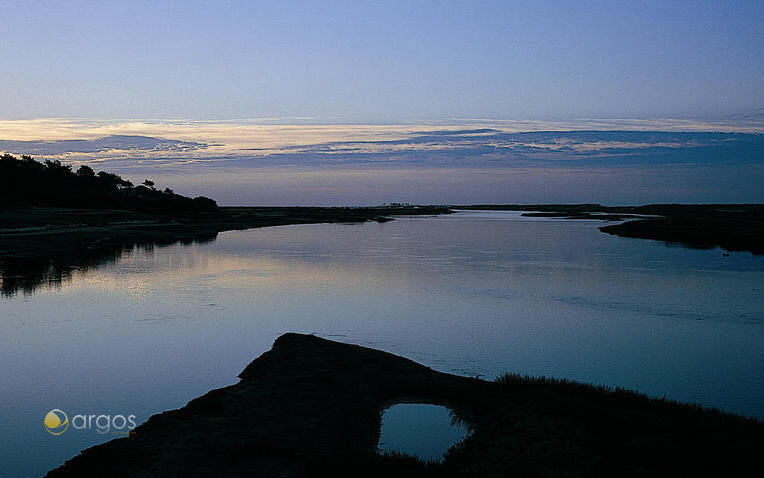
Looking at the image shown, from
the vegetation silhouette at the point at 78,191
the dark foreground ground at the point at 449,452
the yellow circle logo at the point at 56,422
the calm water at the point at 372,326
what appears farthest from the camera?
the vegetation silhouette at the point at 78,191

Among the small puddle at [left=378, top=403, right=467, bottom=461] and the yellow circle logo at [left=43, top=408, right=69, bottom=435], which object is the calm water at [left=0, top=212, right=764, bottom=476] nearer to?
the yellow circle logo at [left=43, top=408, right=69, bottom=435]

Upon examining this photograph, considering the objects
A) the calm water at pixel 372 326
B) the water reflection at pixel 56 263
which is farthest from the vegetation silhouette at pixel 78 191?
the calm water at pixel 372 326

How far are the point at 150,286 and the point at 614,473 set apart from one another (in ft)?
86.2

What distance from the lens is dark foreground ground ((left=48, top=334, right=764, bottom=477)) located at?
941cm

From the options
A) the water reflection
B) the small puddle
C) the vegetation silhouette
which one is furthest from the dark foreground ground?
the vegetation silhouette

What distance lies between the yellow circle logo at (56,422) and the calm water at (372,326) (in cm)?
17

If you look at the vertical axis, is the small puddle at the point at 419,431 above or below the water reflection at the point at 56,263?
below

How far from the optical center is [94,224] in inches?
2741

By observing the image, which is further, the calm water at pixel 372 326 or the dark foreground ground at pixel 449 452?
the calm water at pixel 372 326

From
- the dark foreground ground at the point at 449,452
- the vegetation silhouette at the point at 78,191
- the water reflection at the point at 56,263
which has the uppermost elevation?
the vegetation silhouette at the point at 78,191

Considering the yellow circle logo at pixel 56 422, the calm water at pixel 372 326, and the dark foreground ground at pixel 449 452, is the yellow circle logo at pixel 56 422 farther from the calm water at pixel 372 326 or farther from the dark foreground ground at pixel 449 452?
the dark foreground ground at pixel 449 452

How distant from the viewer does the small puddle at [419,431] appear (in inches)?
430

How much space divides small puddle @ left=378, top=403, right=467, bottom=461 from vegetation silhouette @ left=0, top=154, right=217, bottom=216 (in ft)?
264

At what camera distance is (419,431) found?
11820 mm
